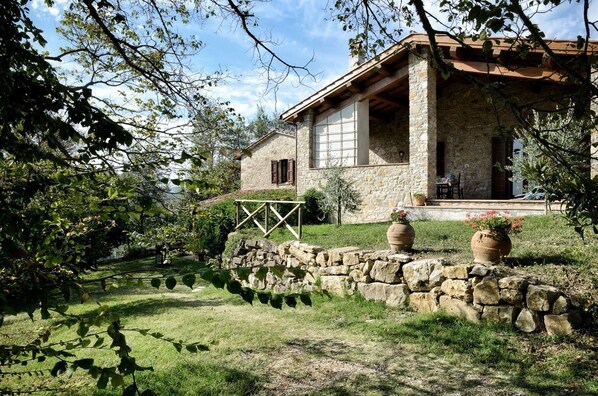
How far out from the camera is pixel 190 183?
201 centimetres

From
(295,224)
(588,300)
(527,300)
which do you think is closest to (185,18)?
(527,300)

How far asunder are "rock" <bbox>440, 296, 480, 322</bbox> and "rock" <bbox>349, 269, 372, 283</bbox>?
4.68 ft

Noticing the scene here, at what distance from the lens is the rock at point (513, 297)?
4828 millimetres

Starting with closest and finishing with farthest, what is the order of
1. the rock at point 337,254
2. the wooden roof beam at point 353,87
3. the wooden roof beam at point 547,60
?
the wooden roof beam at point 547,60 < the rock at point 337,254 < the wooden roof beam at point 353,87

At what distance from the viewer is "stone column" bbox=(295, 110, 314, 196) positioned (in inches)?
605

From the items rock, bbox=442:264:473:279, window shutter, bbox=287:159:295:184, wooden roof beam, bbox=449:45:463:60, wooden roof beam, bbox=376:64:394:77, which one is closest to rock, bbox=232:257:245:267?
rock, bbox=442:264:473:279

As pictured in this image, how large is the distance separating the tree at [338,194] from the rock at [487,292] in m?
7.55

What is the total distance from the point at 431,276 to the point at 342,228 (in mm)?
5668

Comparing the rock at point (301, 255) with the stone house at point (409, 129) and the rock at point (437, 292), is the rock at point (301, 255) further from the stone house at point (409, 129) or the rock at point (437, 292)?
the stone house at point (409, 129)

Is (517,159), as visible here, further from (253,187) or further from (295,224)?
(253,187)

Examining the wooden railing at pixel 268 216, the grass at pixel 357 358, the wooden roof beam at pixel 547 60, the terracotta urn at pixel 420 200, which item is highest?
the wooden roof beam at pixel 547 60

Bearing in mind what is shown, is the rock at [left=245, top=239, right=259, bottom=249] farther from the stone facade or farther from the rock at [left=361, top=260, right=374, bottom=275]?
the stone facade

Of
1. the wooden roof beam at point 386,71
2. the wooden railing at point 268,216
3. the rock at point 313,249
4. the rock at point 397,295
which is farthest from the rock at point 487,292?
the wooden roof beam at point 386,71

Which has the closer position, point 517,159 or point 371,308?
point 371,308
